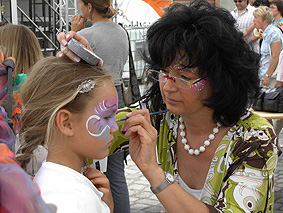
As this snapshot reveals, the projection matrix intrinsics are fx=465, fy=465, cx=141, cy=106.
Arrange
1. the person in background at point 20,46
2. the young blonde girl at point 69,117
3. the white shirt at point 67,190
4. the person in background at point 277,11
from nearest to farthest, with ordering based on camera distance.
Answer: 1. the white shirt at point 67,190
2. the young blonde girl at point 69,117
3. the person in background at point 20,46
4. the person in background at point 277,11

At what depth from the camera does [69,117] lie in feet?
4.52

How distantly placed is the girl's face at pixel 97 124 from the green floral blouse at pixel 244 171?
54 centimetres

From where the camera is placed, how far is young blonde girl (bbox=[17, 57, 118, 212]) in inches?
53.7

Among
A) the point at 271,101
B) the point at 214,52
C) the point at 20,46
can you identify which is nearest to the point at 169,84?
the point at 214,52

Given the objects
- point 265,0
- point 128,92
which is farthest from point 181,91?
point 265,0

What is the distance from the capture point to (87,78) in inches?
56.2

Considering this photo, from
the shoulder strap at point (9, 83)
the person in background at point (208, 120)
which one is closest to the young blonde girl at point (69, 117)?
the person in background at point (208, 120)

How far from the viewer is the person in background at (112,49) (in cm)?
320

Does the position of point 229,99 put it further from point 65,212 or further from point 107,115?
point 65,212

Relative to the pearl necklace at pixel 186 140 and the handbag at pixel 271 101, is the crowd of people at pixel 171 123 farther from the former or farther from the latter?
the handbag at pixel 271 101

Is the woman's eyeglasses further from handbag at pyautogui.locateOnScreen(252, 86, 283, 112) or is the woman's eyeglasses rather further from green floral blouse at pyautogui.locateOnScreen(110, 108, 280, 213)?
handbag at pyautogui.locateOnScreen(252, 86, 283, 112)

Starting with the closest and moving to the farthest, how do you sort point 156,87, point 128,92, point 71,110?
point 71,110 < point 156,87 < point 128,92

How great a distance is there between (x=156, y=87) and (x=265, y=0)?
7037 mm

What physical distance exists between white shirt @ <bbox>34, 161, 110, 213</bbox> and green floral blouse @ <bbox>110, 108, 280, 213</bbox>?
0.57 m
